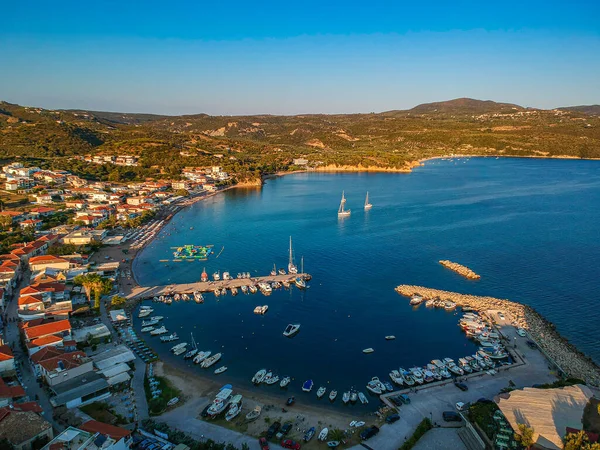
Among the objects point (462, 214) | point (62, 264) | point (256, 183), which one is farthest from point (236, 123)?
point (62, 264)

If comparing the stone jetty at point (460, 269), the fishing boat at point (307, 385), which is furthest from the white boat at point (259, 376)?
the stone jetty at point (460, 269)

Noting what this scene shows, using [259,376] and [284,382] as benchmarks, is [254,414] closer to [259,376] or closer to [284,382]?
[284,382]

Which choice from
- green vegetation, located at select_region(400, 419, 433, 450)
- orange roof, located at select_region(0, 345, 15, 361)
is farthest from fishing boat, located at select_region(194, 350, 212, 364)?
green vegetation, located at select_region(400, 419, 433, 450)

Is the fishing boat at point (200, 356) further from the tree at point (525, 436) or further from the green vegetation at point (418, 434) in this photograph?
the tree at point (525, 436)

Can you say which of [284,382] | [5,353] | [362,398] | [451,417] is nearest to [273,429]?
[284,382]

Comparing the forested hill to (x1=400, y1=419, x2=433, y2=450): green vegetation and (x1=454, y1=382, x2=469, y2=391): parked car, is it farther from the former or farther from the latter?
(x1=400, y1=419, x2=433, y2=450): green vegetation
